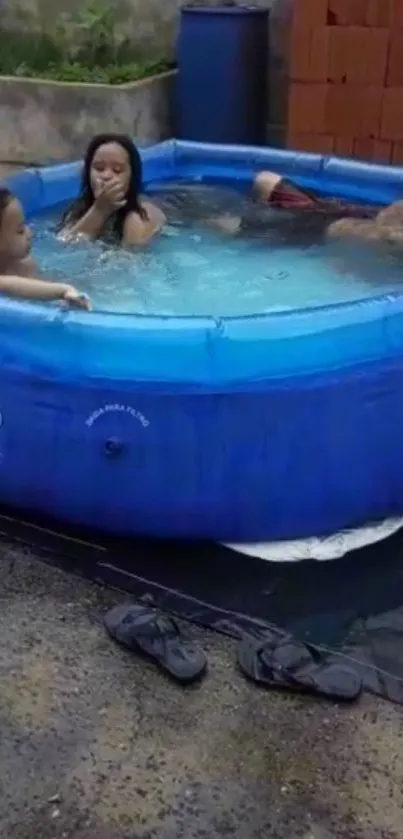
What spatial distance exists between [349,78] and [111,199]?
189 cm

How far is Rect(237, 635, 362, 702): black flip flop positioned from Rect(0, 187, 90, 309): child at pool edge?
1.24 metres

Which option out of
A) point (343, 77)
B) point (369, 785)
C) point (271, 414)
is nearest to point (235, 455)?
point (271, 414)

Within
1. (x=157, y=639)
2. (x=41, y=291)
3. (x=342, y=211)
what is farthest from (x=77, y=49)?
(x=157, y=639)

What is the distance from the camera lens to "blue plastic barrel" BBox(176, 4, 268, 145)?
633 cm

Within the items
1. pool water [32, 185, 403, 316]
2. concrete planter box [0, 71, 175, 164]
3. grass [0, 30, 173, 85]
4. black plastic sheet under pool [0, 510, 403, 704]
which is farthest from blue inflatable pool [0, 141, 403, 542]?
grass [0, 30, 173, 85]

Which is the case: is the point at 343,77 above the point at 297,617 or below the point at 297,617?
above

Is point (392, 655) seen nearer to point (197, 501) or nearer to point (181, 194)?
point (197, 501)

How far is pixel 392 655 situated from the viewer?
2838 mm

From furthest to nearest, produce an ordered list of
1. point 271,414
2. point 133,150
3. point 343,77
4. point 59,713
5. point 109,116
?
1. point 109,116
2. point 343,77
3. point 133,150
4. point 271,414
5. point 59,713

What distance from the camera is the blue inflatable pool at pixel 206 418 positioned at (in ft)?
9.92

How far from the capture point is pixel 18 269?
4004 millimetres

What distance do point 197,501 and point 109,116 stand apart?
397cm

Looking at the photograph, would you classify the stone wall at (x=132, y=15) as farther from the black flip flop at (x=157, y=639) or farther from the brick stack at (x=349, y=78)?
the black flip flop at (x=157, y=639)

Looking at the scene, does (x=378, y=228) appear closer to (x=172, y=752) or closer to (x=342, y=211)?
(x=342, y=211)
